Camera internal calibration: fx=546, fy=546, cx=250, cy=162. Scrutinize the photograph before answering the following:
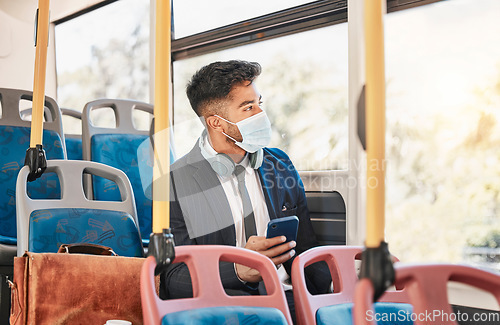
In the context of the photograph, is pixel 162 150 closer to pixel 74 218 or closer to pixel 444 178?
pixel 74 218

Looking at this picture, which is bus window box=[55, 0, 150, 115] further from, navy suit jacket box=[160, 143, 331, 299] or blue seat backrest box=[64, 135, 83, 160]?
A: navy suit jacket box=[160, 143, 331, 299]

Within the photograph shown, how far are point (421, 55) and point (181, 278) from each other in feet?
4.83

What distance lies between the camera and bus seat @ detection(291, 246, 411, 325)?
1320mm

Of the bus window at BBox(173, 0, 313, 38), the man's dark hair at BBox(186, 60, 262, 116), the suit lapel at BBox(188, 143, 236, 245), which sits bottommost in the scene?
the suit lapel at BBox(188, 143, 236, 245)

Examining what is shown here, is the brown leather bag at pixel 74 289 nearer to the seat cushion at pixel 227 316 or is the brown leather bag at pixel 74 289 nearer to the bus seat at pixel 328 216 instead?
the seat cushion at pixel 227 316

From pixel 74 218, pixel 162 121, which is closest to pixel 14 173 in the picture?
pixel 74 218

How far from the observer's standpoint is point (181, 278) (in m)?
1.75

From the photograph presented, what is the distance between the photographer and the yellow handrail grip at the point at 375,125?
636 mm

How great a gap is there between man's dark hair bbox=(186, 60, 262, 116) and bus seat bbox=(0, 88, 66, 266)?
0.84 meters

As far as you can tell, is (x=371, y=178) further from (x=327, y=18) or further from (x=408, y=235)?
(x=327, y=18)

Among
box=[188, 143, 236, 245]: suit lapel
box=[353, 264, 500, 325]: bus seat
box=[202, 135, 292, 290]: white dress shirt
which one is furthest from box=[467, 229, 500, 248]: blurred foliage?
box=[353, 264, 500, 325]: bus seat

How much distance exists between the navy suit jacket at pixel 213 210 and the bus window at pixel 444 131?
53 cm

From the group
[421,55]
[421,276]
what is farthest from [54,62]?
[421,276]

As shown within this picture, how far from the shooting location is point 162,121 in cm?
93
